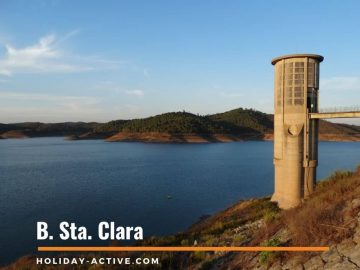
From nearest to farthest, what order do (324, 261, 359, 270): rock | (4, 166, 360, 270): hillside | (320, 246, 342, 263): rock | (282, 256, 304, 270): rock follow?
(324, 261, 359, 270): rock, (320, 246, 342, 263): rock, (4, 166, 360, 270): hillside, (282, 256, 304, 270): rock

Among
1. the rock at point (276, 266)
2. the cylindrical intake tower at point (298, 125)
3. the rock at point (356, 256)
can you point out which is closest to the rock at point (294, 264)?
the rock at point (276, 266)

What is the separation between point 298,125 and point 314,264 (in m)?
18.8

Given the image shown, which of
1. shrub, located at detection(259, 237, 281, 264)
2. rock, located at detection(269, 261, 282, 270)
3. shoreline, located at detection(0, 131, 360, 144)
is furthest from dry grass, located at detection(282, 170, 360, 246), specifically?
shoreline, located at detection(0, 131, 360, 144)

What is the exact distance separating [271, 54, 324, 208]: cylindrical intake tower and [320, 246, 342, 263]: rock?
17.5 m

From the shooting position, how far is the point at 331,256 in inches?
345

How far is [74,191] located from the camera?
48938mm

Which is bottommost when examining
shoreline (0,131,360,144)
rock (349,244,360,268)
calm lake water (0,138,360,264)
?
calm lake water (0,138,360,264)

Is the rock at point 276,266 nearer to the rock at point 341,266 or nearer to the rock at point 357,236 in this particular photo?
the rock at point 341,266

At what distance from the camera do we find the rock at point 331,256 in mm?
8528

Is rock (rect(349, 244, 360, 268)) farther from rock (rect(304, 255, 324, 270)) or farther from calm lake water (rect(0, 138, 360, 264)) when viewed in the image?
calm lake water (rect(0, 138, 360, 264))

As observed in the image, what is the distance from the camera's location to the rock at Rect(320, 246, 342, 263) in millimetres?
8528

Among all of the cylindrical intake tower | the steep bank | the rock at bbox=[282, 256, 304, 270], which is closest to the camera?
the rock at bbox=[282, 256, 304, 270]

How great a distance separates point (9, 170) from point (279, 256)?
73.9 m

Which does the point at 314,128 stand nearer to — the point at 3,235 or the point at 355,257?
the point at 355,257
